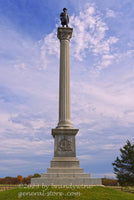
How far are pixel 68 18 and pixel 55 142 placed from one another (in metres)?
16.4

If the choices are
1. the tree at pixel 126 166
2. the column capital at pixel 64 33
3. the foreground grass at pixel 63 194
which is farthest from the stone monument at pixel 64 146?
the tree at pixel 126 166

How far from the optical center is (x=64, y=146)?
57.9 feet

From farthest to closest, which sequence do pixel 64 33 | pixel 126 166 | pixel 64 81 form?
1. pixel 126 166
2. pixel 64 33
3. pixel 64 81

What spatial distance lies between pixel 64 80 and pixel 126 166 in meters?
22.6

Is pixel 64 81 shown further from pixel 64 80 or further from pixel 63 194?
pixel 63 194

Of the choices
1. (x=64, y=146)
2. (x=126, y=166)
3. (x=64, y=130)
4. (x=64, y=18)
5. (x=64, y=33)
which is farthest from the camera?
(x=126, y=166)

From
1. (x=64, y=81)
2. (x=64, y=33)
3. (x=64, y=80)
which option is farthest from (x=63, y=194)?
(x=64, y=33)

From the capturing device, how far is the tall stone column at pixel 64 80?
62.6ft

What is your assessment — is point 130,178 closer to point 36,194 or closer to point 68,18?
point 36,194

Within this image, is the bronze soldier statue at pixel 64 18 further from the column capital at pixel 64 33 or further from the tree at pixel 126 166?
the tree at pixel 126 166

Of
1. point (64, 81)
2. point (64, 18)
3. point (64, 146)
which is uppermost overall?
point (64, 18)

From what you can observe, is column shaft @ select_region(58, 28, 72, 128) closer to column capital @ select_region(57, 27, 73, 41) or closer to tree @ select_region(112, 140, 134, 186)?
column capital @ select_region(57, 27, 73, 41)

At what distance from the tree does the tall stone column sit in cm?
2023

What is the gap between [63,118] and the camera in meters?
19.0
